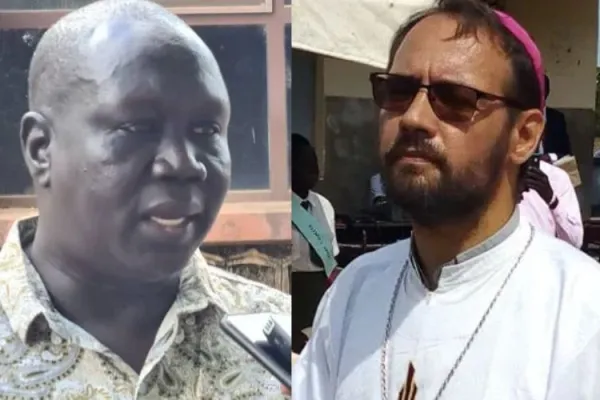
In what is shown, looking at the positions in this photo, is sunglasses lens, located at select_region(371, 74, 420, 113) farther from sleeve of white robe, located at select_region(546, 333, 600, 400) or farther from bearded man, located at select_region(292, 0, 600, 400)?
sleeve of white robe, located at select_region(546, 333, 600, 400)

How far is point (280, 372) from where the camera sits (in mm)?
1854

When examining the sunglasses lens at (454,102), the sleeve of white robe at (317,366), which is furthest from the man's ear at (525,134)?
the sleeve of white robe at (317,366)

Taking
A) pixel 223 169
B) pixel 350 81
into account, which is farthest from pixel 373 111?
pixel 223 169

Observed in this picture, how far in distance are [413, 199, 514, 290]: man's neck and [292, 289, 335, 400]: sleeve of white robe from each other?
0.27 metres

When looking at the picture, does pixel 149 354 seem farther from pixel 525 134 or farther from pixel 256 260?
pixel 525 134

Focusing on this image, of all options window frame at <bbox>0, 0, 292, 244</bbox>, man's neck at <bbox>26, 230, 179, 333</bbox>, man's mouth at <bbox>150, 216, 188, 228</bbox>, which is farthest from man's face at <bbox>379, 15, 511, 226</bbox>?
man's neck at <bbox>26, 230, 179, 333</bbox>

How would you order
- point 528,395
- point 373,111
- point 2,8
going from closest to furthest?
1. point 528,395
2. point 2,8
3. point 373,111

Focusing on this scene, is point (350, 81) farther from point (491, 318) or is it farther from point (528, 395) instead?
point (528, 395)

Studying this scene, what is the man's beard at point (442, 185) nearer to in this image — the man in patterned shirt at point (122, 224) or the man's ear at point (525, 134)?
the man's ear at point (525, 134)

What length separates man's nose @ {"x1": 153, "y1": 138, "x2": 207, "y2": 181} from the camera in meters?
1.78

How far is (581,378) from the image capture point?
4.29 ft

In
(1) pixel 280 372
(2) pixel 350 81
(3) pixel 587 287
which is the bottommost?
(1) pixel 280 372

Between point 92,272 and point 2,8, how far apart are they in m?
0.62

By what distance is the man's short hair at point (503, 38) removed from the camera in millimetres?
1445
